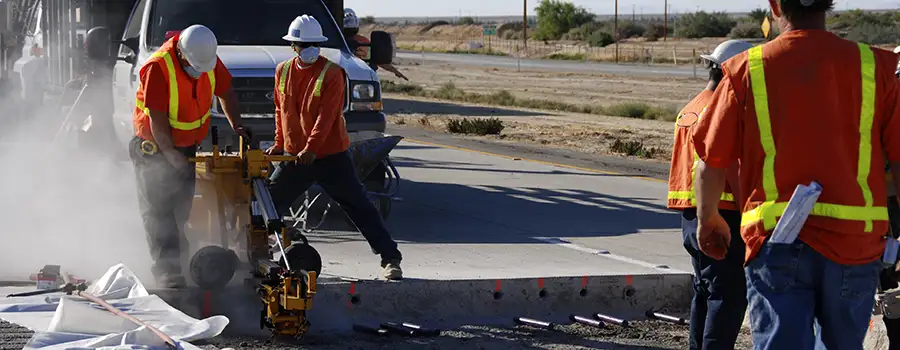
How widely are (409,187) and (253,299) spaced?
785 centimetres

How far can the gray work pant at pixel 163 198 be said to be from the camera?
347 inches

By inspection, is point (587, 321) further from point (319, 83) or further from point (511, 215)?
point (511, 215)

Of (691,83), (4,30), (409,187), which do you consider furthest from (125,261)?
(691,83)

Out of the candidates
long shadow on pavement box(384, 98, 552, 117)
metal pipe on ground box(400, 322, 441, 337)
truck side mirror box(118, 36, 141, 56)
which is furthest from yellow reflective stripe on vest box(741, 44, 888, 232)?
long shadow on pavement box(384, 98, 552, 117)

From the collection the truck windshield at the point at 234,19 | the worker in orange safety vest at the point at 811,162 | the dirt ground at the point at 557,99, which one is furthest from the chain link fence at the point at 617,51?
the worker in orange safety vest at the point at 811,162

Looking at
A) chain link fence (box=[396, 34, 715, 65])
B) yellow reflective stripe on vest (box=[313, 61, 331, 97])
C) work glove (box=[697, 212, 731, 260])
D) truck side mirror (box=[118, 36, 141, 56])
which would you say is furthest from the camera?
chain link fence (box=[396, 34, 715, 65])

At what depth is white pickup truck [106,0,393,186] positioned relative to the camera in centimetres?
1241

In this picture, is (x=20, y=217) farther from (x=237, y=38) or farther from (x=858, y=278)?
(x=858, y=278)

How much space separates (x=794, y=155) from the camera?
4.74m

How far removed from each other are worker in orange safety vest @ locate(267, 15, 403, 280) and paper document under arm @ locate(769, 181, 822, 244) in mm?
4944

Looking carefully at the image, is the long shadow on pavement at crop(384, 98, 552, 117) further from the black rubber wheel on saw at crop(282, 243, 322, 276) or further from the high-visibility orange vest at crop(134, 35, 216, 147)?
the black rubber wheel on saw at crop(282, 243, 322, 276)

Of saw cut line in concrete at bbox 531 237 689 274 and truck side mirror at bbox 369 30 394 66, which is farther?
truck side mirror at bbox 369 30 394 66

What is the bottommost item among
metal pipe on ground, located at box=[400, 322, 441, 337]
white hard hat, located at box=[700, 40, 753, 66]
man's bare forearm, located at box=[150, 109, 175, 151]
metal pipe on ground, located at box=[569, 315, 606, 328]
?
metal pipe on ground, located at box=[569, 315, 606, 328]

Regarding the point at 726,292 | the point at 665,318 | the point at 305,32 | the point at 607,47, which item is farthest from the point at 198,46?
the point at 607,47
